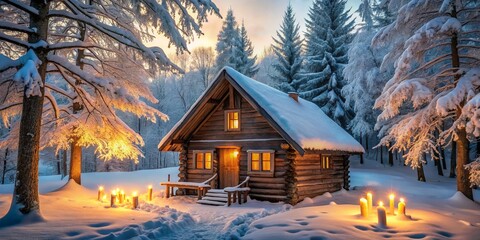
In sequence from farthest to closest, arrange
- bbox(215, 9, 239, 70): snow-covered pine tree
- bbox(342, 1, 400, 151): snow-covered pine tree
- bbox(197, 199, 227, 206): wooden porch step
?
1. bbox(215, 9, 239, 70): snow-covered pine tree
2. bbox(342, 1, 400, 151): snow-covered pine tree
3. bbox(197, 199, 227, 206): wooden porch step

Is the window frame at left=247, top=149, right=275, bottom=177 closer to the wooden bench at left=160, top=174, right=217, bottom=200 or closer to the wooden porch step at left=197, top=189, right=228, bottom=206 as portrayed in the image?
the wooden porch step at left=197, top=189, right=228, bottom=206

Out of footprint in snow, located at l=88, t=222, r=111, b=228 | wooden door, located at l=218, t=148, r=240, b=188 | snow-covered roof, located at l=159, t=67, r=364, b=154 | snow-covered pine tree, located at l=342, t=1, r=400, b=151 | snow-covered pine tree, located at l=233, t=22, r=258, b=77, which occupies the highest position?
snow-covered pine tree, located at l=233, t=22, r=258, b=77

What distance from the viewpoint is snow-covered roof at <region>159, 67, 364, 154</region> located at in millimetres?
14055

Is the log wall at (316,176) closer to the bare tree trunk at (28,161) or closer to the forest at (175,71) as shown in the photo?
the forest at (175,71)

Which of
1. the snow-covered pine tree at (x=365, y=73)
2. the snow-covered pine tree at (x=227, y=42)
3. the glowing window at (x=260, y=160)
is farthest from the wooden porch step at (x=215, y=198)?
the snow-covered pine tree at (x=227, y=42)

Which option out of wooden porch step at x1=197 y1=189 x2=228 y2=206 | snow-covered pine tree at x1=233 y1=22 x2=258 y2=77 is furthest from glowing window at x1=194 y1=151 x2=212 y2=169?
snow-covered pine tree at x1=233 y1=22 x2=258 y2=77

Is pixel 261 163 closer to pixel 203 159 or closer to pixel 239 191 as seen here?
pixel 239 191

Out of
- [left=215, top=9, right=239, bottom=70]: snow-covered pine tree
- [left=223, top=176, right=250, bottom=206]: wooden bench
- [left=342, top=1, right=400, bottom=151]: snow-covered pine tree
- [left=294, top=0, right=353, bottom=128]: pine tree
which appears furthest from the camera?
[left=215, top=9, right=239, bottom=70]: snow-covered pine tree

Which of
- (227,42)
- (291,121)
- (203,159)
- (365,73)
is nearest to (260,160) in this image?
(291,121)

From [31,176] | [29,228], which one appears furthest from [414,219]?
[31,176]

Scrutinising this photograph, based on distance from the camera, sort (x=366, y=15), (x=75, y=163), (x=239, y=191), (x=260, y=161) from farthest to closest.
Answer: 1. (x=366, y=15)
2. (x=75, y=163)
3. (x=260, y=161)
4. (x=239, y=191)

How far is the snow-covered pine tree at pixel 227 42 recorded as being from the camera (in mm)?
38281

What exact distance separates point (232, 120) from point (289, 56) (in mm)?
21397

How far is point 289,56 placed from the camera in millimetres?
36219
